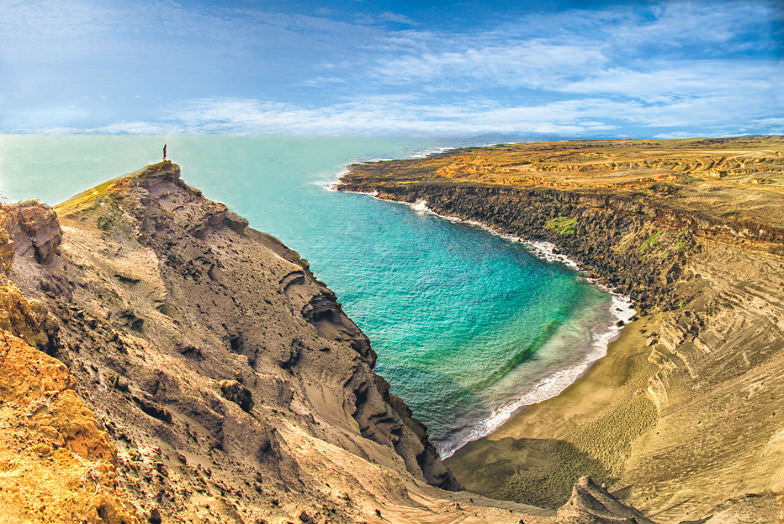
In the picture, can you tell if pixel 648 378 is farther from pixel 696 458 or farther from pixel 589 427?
pixel 696 458

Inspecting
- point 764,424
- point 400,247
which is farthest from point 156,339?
point 400,247

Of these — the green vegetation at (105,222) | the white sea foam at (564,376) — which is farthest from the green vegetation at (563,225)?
the green vegetation at (105,222)

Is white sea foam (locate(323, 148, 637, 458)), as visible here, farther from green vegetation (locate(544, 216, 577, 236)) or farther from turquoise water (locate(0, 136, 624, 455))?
green vegetation (locate(544, 216, 577, 236))

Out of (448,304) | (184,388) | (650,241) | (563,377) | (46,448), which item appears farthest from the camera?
(650,241)

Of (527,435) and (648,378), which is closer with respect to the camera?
(527,435)

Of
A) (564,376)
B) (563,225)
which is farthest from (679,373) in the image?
(563,225)

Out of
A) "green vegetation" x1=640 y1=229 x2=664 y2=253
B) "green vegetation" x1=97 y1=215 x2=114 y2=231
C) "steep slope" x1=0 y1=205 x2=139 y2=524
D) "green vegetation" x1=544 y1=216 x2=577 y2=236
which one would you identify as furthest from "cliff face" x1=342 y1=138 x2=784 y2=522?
"green vegetation" x1=97 y1=215 x2=114 y2=231

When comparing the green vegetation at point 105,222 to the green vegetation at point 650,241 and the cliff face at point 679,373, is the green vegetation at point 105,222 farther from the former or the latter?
the green vegetation at point 650,241

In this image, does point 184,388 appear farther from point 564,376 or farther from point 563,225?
point 563,225
